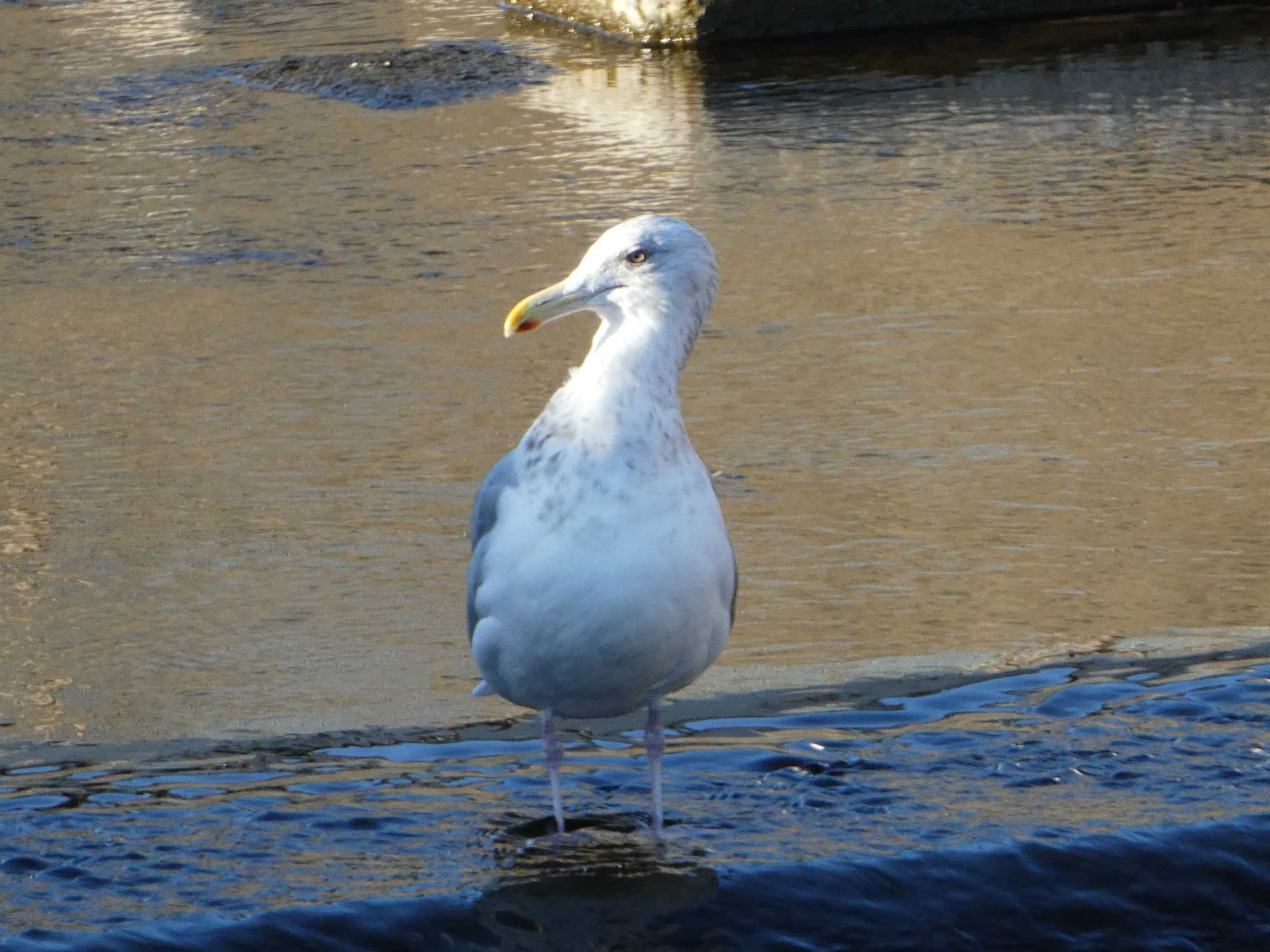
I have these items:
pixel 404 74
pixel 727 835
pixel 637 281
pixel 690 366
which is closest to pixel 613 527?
pixel 637 281

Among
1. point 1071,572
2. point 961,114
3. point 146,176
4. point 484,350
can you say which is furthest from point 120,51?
point 1071,572

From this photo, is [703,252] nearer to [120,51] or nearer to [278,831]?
[278,831]

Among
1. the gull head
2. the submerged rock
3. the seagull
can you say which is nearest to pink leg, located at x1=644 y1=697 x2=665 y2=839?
the seagull

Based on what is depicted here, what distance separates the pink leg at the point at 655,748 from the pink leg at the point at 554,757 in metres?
0.17

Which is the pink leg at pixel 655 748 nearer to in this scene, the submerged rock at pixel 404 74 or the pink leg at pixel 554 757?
the pink leg at pixel 554 757

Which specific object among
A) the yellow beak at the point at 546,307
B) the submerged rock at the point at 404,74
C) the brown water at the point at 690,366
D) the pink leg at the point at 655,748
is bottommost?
the pink leg at the point at 655,748

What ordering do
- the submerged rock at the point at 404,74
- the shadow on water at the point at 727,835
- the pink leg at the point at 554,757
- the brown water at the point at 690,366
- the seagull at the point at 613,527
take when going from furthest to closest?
the submerged rock at the point at 404,74 → the brown water at the point at 690,366 → the pink leg at the point at 554,757 → the shadow on water at the point at 727,835 → the seagull at the point at 613,527

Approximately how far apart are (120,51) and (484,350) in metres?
5.93

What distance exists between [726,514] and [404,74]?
5562 millimetres

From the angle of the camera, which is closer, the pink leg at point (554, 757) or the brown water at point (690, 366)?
the pink leg at point (554, 757)

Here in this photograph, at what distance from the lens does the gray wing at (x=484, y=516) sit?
337cm

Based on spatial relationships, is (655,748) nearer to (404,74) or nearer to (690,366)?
(690,366)

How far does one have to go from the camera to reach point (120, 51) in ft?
35.3

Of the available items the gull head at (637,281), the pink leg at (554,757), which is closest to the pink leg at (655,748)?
the pink leg at (554,757)
